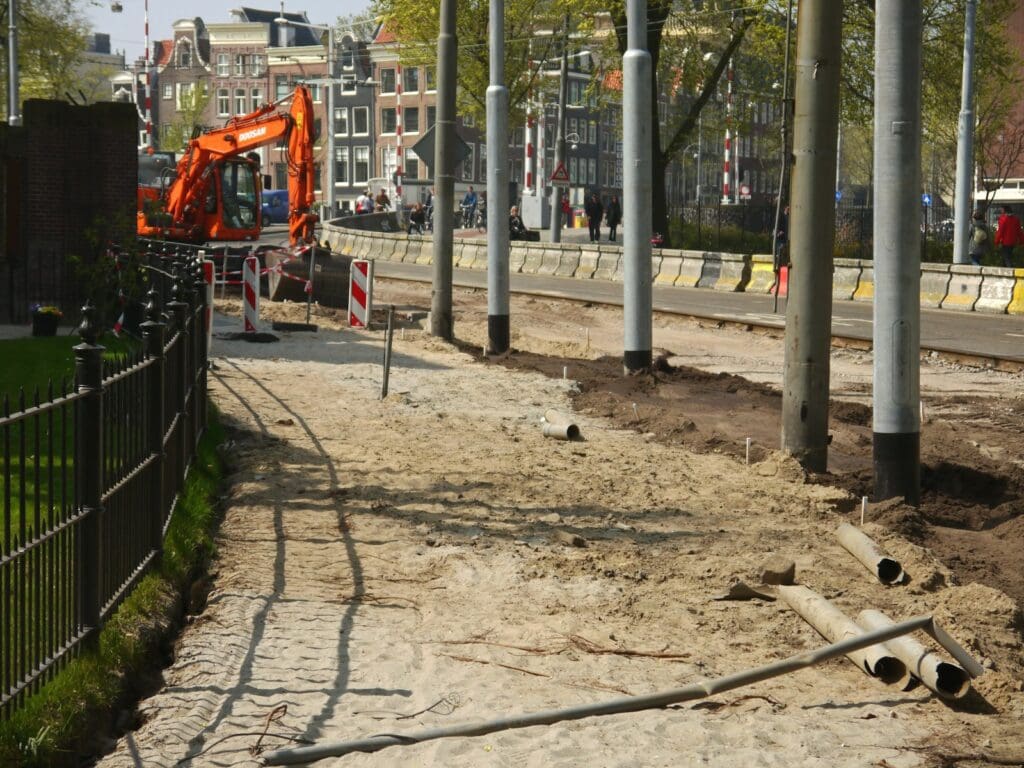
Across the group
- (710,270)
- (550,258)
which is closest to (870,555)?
(710,270)

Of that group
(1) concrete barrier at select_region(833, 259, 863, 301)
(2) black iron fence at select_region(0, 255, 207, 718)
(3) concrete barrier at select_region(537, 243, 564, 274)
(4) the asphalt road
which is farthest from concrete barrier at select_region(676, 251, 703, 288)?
(2) black iron fence at select_region(0, 255, 207, 718)

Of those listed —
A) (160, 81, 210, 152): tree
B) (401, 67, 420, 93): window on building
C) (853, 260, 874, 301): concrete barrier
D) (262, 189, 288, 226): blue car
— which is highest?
(401, 67, 420, 93): window on building

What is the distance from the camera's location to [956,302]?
32.1 metres

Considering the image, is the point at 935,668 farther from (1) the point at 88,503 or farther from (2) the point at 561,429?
(2) the point at 561,429

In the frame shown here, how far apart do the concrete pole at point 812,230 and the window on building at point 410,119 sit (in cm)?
9354

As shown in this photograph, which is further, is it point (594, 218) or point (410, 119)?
point (410, 119)

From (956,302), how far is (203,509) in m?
24.6

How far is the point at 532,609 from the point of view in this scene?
793 centimetres

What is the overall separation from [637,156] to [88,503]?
11834 mm

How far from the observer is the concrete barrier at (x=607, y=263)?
43.0 m

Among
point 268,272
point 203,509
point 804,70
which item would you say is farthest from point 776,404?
point 268,272

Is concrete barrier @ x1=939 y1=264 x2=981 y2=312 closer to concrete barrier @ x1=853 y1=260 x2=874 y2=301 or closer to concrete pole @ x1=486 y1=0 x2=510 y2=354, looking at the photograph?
concrete barrier @ x1=853 y1=260 x2=874 y2=301

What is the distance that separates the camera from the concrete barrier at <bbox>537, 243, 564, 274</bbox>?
4606 centimetres

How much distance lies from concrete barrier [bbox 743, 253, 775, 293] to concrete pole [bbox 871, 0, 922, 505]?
86.7 ft
